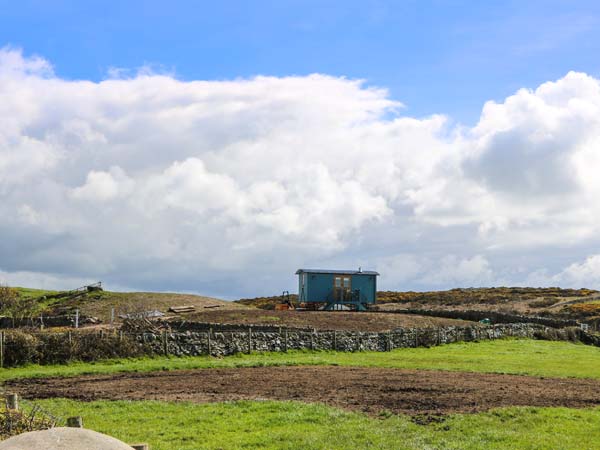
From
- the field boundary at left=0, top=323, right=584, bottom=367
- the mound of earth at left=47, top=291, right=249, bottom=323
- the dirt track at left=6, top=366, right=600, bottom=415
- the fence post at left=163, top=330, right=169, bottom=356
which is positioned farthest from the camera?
the mound of earth at left=47, top=291, right=249, bottom=323

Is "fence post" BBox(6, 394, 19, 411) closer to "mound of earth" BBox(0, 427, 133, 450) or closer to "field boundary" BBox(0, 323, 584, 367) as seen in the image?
"mound of earth" BBox(0, 427, 133, 450)

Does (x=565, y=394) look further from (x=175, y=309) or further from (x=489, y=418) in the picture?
(x=175, y=309)

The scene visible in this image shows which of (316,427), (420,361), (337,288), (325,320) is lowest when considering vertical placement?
(420,361)

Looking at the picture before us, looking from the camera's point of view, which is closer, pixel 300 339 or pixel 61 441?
pixel 61 441

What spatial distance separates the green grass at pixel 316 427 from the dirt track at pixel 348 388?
1407 millimetres

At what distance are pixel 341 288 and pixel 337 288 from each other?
1.34 ft

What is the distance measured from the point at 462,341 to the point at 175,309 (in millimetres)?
29503

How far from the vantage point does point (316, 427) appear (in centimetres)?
1627

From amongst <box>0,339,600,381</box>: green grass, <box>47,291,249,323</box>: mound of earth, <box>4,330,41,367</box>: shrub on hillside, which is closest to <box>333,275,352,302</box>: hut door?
<box>47,291,249,323</box>: mound of earth

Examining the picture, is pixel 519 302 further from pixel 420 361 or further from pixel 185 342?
pixel 185 342

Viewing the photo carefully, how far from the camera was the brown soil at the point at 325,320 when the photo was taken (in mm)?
51250

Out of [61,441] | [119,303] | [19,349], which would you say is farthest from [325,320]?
[61,441]

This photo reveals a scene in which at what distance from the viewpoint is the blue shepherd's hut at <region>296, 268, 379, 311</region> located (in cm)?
7038

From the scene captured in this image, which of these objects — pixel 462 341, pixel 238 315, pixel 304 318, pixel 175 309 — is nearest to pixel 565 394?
pixel 462 341
